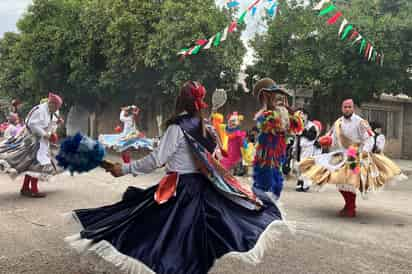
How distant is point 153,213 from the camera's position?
3.64 metres

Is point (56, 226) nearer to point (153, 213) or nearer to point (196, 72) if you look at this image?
point (153, 213)

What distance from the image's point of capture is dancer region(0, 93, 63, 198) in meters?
7.73

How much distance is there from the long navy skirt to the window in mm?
17808

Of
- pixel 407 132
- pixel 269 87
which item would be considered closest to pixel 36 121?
pixel 269 87

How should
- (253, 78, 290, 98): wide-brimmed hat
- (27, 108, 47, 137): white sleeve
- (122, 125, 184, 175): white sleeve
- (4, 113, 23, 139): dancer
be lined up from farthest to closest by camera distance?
(4, 113, 23, 139): dancer, (27, 108, 47, 137): white sleeve, (253, 78, 290, 98): wide-brimmed hat, (122, 125, 184, 175): white sleeve

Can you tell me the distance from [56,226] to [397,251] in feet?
13.6

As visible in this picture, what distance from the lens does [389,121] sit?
808 inches

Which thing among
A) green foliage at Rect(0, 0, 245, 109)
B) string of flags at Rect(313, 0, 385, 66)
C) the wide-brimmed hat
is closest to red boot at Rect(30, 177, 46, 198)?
the wide-brimmed hat

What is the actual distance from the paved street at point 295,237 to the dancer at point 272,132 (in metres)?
0.70

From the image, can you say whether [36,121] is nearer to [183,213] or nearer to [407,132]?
[183,213]

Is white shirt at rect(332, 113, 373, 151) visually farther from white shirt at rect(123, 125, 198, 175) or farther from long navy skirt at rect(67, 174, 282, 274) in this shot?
white shirt at rect(123, 125, 198, 175)

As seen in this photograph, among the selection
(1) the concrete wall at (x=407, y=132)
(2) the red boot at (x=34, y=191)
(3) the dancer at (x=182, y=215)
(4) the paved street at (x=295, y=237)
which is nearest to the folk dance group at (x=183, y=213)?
(3) the dancer at (x=182, y=215)

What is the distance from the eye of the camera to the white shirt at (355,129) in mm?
6758

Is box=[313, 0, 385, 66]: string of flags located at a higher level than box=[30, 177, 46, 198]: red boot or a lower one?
higher
